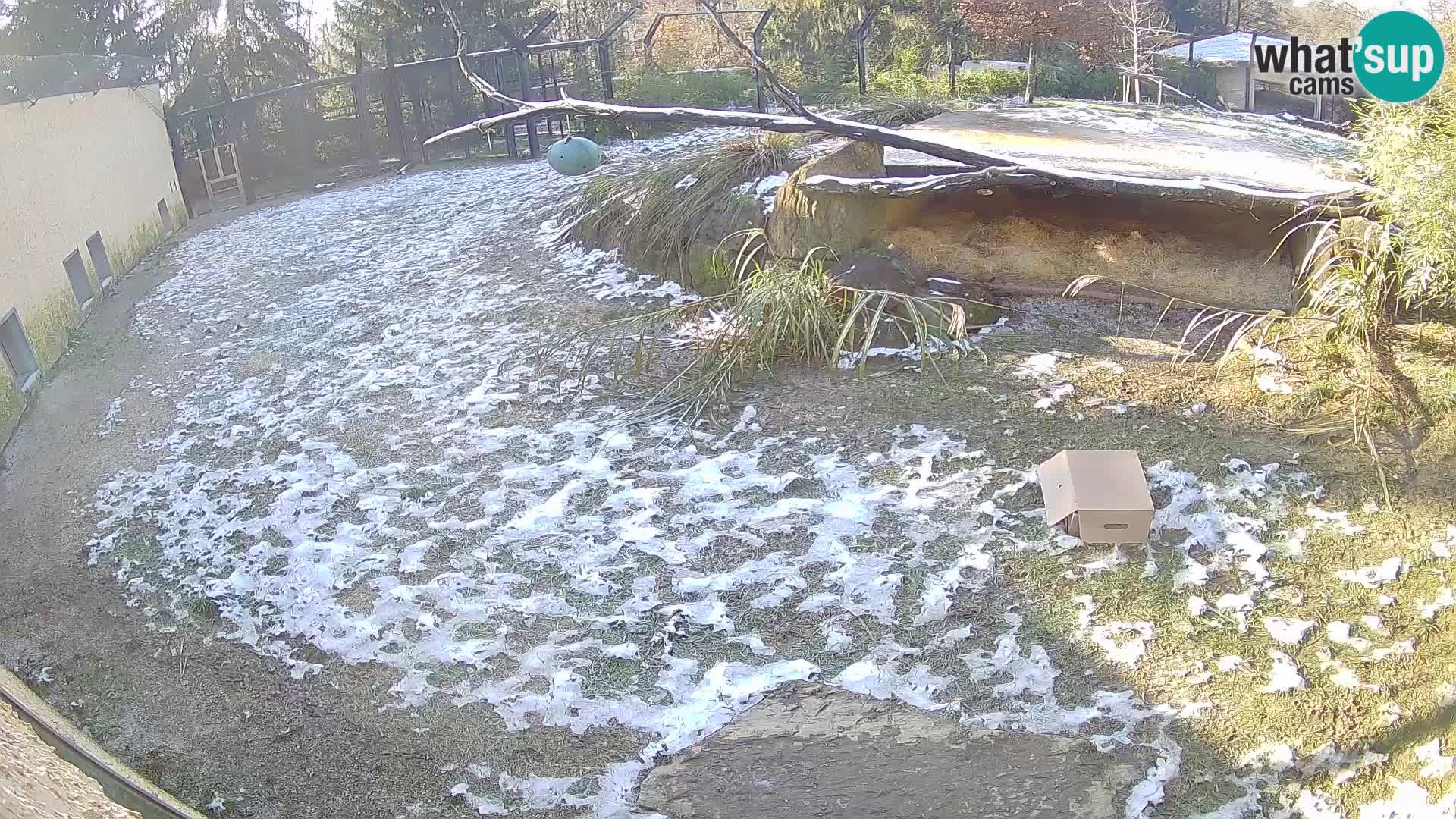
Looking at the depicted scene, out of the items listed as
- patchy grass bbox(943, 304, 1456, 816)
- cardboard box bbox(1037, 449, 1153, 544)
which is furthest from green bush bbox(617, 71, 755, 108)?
cardboard box bbox(1037, 449, 1153, 544)

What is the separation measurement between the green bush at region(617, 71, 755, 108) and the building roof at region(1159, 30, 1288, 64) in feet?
Answer: 21.3

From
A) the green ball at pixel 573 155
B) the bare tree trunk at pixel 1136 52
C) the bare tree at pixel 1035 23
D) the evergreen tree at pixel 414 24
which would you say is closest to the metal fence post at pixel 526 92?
the evergreen tree at pixel 414 24

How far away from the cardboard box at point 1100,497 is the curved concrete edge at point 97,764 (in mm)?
2588

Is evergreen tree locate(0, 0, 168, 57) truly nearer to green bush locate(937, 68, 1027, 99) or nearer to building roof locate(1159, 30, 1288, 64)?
green bush locate(937, 68, 1027, 99)

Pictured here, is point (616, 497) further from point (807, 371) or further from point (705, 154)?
point (705, 154)

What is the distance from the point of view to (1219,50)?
15898 millimetres

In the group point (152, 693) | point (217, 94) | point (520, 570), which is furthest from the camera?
point (217, 94)

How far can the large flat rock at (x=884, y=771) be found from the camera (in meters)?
2.38

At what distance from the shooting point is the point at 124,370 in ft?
18.7

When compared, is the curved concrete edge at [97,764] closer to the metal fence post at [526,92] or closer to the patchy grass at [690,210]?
the patchy grass at [690,210]

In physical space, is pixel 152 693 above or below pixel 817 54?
below

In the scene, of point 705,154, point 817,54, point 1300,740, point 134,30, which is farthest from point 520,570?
point 134,30

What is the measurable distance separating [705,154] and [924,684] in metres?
4.78

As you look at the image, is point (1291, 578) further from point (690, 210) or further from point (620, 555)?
point (690, 210)
